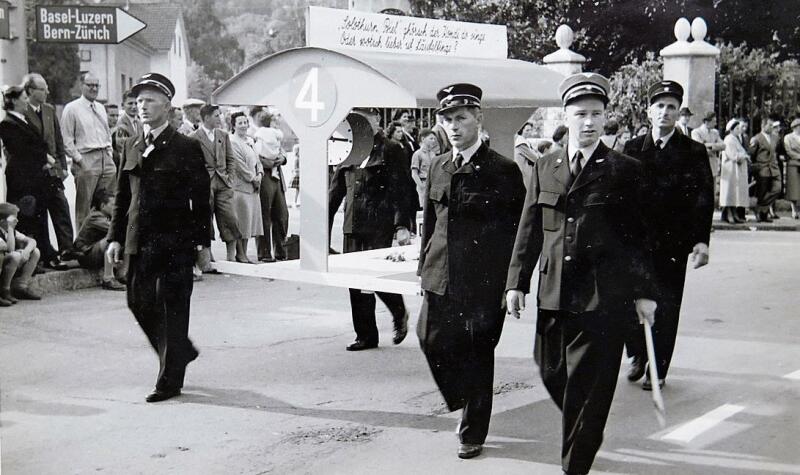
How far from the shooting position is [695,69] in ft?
53.4

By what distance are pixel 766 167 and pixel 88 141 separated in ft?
35.5

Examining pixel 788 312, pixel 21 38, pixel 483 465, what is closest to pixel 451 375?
pixel 483 465

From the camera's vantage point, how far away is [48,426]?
573 cm

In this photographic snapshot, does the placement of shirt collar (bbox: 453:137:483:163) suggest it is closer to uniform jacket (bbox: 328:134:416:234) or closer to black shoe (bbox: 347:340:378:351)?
uniform jacket (bbox: 328:134:416:234)

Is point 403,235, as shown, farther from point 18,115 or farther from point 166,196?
point 18,115

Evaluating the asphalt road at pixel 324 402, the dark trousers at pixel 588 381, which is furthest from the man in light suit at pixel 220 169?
the dark trousers at pixel 588 381

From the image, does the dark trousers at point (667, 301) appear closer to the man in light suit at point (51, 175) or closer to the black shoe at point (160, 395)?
the black shoe at point (160, 395)

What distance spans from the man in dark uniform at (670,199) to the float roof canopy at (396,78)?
76cm

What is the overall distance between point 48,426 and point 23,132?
165 inches

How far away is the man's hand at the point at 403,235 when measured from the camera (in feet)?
24.5

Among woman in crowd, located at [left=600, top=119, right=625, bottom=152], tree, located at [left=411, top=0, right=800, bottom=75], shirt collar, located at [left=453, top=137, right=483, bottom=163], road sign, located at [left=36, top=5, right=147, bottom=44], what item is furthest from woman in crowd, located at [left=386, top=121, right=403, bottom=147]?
shirt collar, located at [left=453, top=137, right=483, bottom=163]

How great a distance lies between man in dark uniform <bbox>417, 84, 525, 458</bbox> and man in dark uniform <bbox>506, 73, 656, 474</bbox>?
0.38 m

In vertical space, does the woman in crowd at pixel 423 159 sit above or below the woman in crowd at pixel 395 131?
below

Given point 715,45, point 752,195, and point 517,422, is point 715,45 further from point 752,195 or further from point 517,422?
point 517,422
